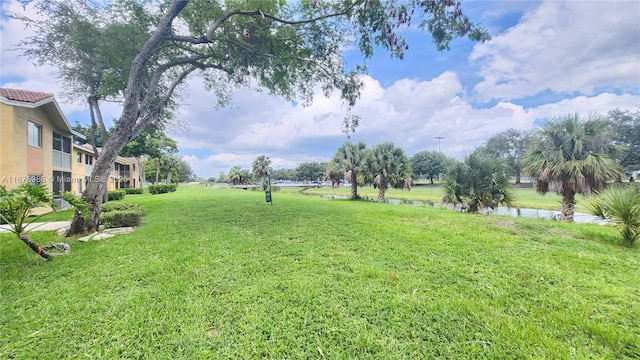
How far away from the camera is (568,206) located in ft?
31.3

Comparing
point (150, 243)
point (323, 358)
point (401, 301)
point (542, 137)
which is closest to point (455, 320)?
point (401, 301)

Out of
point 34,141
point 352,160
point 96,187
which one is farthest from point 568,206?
point 34,141

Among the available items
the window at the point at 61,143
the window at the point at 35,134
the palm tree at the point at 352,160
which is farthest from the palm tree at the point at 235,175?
the window at the point at 35,134

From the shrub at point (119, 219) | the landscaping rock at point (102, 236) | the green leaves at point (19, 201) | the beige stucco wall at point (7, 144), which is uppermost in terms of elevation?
the beige stucco wall at point (7, 144)

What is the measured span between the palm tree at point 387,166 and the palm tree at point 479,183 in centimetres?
643

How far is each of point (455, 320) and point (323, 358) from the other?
5.18 ft

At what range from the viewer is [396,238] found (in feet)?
18.8

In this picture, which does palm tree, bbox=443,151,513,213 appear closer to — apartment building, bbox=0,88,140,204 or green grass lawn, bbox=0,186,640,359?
green grass lawn, bbox=0,186,640,359

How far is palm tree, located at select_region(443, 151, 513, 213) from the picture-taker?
1031cm

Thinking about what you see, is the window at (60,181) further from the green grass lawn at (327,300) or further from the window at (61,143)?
the green grass lawn at (327,300)

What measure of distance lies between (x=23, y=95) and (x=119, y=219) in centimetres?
812

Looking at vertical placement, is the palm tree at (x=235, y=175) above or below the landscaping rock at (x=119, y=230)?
above

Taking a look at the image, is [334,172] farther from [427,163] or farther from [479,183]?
[427,163]

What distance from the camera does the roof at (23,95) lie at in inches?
371
